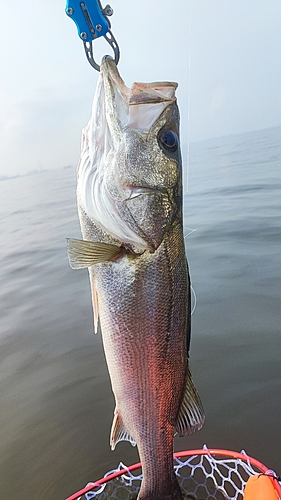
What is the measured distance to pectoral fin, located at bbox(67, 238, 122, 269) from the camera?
1.84 meters

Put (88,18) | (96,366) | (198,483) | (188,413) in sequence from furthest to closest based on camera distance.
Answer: (96,366), (198,483), (188,413), (88,18)

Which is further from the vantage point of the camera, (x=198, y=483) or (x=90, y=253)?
(x=198, y=483)

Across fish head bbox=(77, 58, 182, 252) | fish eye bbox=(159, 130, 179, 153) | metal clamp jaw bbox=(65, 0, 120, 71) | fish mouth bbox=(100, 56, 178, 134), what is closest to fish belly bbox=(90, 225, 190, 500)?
fish head bbox=(77, 58, 182, 252)

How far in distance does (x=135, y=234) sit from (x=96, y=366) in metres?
3.42

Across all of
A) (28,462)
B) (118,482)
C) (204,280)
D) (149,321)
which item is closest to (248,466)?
(118,482)

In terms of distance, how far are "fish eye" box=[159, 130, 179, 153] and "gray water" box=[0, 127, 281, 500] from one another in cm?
280

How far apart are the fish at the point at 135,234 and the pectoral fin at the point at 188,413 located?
0.11 meters

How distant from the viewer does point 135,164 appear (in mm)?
1872

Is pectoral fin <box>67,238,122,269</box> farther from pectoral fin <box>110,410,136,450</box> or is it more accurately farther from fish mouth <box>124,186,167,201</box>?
pectoral fin <box>110,410,136,450</box>

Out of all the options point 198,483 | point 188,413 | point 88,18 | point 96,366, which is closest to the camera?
point 88,18

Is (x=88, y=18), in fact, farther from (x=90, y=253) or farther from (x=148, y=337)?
(x=148, y=337)

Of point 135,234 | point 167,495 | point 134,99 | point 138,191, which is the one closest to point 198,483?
point 167,495

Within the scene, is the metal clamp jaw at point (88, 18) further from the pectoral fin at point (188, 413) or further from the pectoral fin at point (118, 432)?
the pectoral fin at point (118, 432)

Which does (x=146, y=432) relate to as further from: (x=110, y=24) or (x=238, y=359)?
(x=238, y=359)
